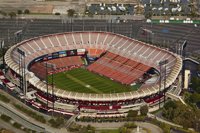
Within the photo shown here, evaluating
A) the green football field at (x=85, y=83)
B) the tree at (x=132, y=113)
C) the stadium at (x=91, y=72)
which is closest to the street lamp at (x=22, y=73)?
the stadium at (x=91, y=72)

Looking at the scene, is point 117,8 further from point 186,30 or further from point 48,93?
point 48,93

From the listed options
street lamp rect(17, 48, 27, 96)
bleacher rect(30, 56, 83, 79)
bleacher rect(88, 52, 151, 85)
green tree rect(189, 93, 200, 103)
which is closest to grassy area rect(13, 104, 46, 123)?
street lamp rect(17, 48, 27, 96)

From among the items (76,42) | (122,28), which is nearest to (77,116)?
(76,42)

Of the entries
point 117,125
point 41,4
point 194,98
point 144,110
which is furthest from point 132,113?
point 41,4

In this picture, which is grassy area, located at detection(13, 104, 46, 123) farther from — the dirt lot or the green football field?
the dirt lot

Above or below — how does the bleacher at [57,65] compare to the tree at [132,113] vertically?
above

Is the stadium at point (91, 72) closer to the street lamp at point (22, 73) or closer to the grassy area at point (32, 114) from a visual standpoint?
the street lamp at point (22, 73)

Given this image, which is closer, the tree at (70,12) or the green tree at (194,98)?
the green tree at (194,98)

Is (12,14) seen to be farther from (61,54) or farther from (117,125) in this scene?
(117,125)
